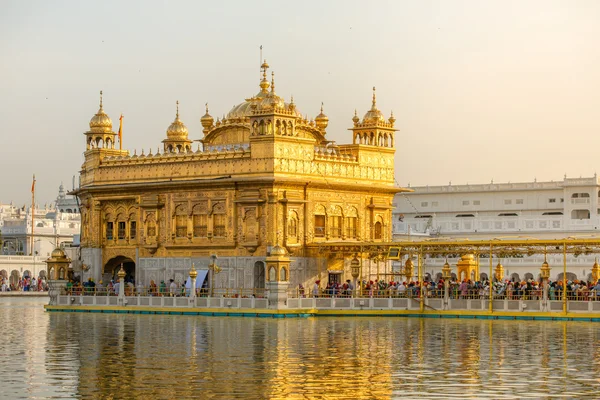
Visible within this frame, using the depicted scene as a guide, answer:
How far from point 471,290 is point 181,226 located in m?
12.2

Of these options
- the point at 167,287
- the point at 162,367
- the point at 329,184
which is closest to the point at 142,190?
the point at 167,287

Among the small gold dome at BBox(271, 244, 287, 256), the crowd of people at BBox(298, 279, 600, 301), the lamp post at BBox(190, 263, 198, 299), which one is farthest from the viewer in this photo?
the lamp post at BBox(190, 263, 198, 299)

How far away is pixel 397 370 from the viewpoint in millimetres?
23625

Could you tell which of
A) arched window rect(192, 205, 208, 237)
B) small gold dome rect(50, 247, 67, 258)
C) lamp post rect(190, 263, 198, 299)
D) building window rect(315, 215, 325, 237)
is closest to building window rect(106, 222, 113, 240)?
small gold dome rect(50, 247, 67, 258)

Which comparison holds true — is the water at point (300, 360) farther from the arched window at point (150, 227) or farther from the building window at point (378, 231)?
the building window at point (378, 231)

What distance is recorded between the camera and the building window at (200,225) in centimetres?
4869

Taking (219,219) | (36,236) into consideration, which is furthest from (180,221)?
(36,236)

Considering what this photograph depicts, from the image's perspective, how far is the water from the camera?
67.8 ft

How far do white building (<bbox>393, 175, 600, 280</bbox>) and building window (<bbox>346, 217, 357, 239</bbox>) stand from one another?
27.9 metres

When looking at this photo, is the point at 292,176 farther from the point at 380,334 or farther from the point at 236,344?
Answer: the point at 236,344

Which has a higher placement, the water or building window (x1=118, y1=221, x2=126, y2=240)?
building window (x1=118, y1=221, x2=126, y2=240)

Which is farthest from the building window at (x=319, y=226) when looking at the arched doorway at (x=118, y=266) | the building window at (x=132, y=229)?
the arched doorway at (x=118, y=266)

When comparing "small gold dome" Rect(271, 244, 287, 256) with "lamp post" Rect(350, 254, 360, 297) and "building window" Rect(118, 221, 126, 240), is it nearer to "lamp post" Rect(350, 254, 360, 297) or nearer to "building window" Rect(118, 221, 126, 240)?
"lamp post" Rect(350, 254, 360, 297)

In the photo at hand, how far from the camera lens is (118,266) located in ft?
173
